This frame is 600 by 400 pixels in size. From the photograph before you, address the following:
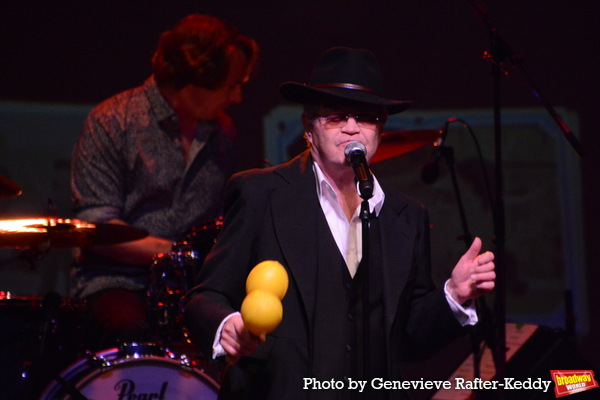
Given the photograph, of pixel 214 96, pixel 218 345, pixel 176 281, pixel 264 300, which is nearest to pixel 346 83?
pixel 218 345

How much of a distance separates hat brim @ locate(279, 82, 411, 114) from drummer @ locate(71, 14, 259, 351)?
1.49 meters

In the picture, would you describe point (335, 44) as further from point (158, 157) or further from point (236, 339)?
point (236, 339)

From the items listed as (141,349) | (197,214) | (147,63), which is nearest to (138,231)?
(141,349)

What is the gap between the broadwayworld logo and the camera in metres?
3.92

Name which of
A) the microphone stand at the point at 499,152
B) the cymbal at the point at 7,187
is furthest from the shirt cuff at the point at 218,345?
the microphone stand at the point at 499,152

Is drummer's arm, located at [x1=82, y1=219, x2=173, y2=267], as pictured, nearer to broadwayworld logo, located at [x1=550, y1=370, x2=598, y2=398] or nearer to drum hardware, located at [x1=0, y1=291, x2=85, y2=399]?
drum hardware, located at [x1=0, y1=291, x2=85, y2=399]

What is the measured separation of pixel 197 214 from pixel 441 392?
1.69m

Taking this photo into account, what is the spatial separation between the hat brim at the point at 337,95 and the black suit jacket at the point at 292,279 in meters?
0.21

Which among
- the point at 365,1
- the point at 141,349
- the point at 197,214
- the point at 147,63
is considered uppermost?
the point at 365,1

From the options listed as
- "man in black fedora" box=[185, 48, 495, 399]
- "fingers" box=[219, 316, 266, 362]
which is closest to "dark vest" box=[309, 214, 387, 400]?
"man in black fedora" box=[185, 48, 495, 399]

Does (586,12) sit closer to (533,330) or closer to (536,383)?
(533,330)

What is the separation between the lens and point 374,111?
112 inches

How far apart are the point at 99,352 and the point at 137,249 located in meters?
0.67

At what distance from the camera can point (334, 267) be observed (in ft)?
8.80
